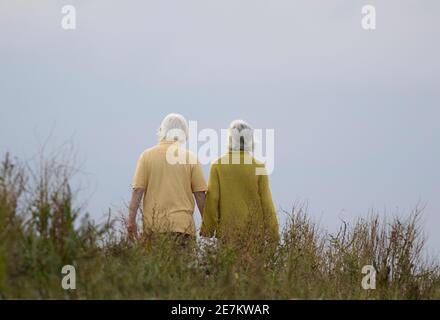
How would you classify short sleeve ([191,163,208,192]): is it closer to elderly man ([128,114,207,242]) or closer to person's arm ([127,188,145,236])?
elderly man ([128,114,207,242])

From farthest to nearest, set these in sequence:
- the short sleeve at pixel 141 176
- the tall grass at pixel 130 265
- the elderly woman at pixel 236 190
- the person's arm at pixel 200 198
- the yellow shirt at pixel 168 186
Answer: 1. the elderly woman at pixel 236 190
2. the person's arm at pixel 200 198
3. the short sleeve at pixel 141 176
4. the yellow shirt at pixel 168 186
5. the tall grass at pixel 130 265

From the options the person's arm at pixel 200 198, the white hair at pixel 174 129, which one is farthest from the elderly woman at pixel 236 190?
the white hair at pixel 174 129

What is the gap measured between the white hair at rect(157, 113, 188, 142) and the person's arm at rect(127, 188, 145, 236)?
2.36ft

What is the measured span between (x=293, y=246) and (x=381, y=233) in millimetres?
1555

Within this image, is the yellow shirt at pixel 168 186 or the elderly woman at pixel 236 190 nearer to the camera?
the yellow shirt at pixel 168 186

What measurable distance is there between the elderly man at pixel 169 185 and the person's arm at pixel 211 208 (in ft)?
0.56

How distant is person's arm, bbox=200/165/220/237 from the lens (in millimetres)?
10898

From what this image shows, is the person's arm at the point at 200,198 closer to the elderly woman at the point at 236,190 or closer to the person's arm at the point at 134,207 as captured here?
the elderly woman at the point at 236,190

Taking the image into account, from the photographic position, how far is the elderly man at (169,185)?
10.4 m

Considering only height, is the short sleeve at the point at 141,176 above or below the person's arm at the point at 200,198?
above

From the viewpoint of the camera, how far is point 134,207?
10688 millimetres

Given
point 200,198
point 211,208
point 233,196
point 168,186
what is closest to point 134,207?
point 168,186

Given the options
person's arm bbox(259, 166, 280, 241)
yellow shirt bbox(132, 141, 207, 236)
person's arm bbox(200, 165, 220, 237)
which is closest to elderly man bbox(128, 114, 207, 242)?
yellow shirt bbox(132, 141, 207, 236)
